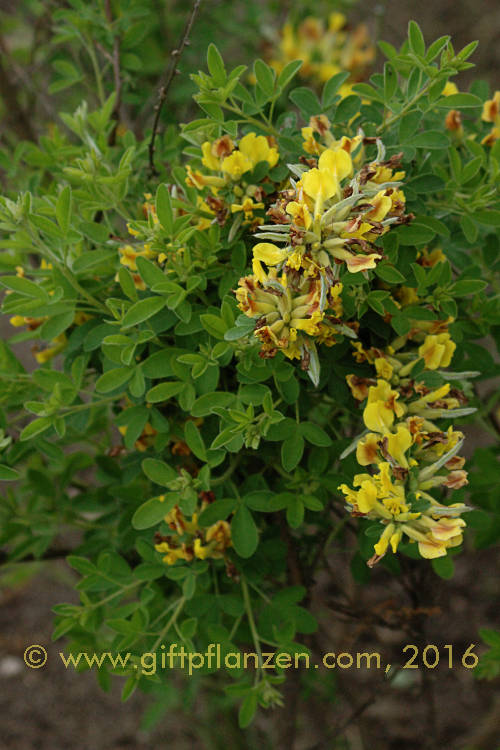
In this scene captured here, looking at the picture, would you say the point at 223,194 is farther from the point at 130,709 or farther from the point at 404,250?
the point at 130,709

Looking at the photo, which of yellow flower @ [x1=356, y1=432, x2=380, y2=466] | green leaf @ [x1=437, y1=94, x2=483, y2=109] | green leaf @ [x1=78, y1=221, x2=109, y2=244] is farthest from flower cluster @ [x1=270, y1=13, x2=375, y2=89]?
yellow flower @ [x1=356, y1=432, x2=380, y2=466]

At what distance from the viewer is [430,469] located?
0.93 m

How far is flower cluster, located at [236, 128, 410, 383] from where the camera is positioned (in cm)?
86

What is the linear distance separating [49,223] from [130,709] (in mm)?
2010

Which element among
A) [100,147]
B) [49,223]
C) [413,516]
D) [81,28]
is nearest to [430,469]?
[413,516]

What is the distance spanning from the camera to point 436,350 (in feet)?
3.41

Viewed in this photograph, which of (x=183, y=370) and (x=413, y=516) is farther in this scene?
(x=183, y=370)

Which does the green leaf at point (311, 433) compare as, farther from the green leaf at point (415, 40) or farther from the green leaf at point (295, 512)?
the green leaf at point (415, 40)

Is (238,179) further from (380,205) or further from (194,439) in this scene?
(194,439)

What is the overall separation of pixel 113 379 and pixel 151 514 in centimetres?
21

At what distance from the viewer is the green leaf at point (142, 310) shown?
1.02 meters

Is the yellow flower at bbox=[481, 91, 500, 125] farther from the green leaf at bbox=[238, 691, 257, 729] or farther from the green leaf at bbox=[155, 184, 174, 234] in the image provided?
the green leaf at bbox=[238, 691, 257, 729]

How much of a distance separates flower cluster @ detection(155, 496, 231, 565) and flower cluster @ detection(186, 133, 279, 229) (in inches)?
18.0

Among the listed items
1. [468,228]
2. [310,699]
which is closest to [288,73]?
[468,228]
